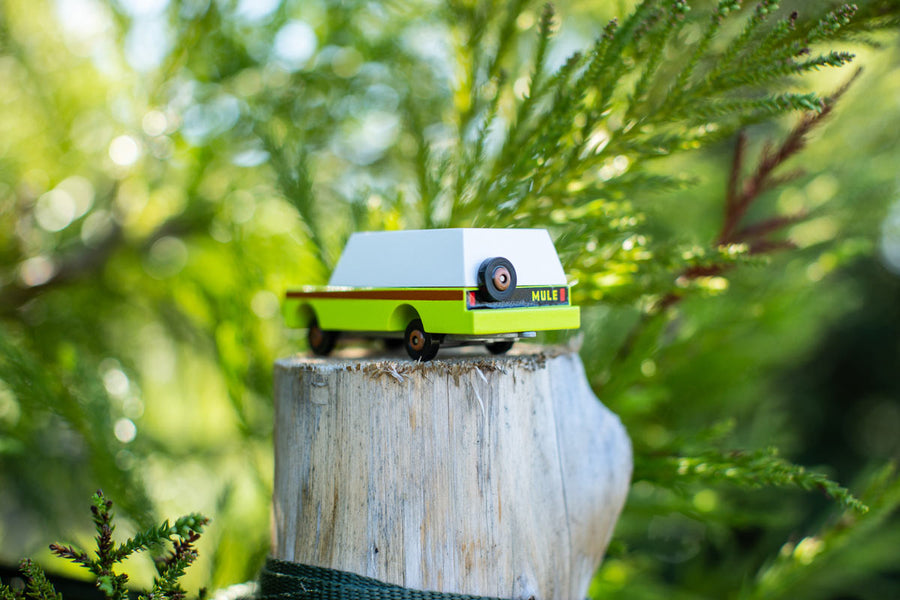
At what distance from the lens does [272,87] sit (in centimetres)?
279

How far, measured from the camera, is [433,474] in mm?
1358

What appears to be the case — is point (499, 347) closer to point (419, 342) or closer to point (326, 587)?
point (419, 342)

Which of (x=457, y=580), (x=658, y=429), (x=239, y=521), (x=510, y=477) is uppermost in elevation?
(x=658, y=429)

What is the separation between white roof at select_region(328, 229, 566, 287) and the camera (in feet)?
4.59

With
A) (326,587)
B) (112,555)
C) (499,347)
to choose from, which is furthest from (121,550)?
(499,347)

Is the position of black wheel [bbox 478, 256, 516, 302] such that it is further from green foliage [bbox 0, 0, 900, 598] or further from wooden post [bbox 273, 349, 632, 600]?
green foliage [bbox 0, 0, 900, 598]

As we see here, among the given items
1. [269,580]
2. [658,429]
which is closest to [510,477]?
[269,580]

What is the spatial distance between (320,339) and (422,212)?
47cm

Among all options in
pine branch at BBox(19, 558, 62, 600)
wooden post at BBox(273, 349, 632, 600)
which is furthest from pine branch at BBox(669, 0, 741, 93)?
pine branch at BBox(19, 558, 62, 600)

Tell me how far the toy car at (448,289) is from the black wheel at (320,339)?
0.07 metres

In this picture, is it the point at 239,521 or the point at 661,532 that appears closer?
the point at 239,521

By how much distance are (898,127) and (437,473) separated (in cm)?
293

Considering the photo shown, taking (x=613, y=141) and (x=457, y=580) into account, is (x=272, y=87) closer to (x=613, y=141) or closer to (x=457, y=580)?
(x=613, y=141)

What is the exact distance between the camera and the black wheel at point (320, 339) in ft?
5.63
